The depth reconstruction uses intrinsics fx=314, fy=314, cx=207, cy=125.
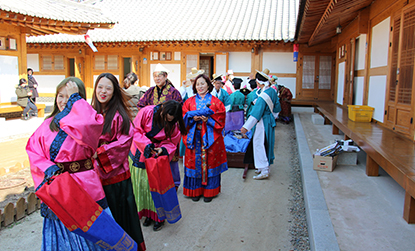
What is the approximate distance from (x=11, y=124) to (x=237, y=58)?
29.9 ft

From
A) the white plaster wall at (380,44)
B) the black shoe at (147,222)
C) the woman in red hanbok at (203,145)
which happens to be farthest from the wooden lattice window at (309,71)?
the black shoe at (147,222)

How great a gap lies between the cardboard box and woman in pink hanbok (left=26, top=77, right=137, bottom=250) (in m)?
3.45

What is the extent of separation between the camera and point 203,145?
13.8ft

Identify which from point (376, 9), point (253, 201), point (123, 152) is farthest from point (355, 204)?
point (376, 9)

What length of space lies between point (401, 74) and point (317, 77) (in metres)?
8.44

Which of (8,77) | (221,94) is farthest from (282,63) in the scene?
(8,77)

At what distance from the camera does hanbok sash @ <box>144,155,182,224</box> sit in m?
3.08

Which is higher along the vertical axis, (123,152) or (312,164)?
(123,152)

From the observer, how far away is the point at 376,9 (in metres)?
6.66

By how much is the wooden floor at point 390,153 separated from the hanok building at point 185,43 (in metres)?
7.71

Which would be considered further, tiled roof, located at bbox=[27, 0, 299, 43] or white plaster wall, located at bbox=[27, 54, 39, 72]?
white plaster wall, located at bbox=[27, 54, 39, 72]

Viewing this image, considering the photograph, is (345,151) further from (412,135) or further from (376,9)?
(376,9)

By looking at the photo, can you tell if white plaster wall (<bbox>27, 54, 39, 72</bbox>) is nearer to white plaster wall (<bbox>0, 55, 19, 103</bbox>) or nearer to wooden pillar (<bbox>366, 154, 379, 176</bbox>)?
white plaster wall (<bbox>0, 55, 19, 103</bbox>)

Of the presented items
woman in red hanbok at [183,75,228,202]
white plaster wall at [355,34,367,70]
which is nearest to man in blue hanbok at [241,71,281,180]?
woman in red hanbok at [183,75,228,202]
